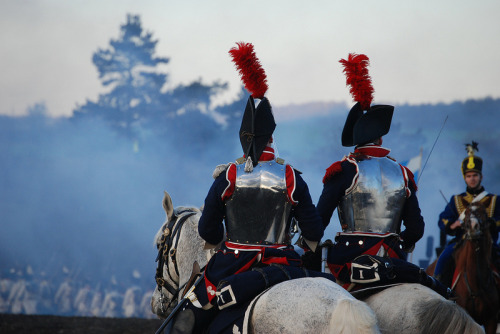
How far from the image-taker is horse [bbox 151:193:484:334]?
9.66 feet

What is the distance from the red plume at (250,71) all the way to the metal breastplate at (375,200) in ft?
3.08

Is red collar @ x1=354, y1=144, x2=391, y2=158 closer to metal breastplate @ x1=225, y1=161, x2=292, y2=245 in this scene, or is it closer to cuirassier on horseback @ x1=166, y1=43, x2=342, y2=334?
cuirassier on horseback @ x1=166, y1=43, x2=342, y2=334

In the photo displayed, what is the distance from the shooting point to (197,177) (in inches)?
677

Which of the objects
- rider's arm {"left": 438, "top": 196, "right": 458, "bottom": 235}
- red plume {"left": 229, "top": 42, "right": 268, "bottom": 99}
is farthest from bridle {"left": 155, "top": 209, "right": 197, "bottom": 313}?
rider's arm {"left": 438, "top": 196, "right": 458, "bottom": 235}

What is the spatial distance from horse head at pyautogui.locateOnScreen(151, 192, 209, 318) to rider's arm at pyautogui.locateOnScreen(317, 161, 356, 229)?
0.85m

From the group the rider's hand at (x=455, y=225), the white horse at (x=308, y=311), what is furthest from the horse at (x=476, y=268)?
the white horse at (x=308, y=311)

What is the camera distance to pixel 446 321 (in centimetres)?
359

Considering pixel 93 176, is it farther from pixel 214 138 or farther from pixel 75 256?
pixel 214 138

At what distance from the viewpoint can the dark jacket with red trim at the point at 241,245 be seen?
12.2 feet

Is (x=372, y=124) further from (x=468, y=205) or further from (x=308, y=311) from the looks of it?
(x=468, y=205)

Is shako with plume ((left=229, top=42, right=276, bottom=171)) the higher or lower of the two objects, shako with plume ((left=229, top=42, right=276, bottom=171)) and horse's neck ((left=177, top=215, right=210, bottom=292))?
the higher

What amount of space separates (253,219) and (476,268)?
12.6 feet

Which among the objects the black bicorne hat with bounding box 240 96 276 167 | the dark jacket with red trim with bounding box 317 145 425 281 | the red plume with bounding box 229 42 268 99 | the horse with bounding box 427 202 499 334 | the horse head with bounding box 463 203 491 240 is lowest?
the horse with bounding box 427 202 499 334

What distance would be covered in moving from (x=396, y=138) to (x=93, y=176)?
26.5ft
